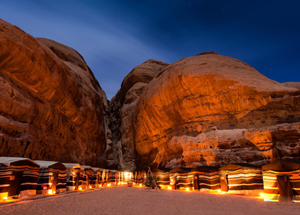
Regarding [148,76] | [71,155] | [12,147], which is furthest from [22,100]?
[148,76]

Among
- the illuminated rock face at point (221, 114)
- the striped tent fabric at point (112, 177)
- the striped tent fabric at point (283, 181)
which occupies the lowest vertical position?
the striped tent fabric at point (112, 177)

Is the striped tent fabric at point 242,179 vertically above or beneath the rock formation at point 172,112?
beneath

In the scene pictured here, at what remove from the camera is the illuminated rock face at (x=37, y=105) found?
15633 millimetres

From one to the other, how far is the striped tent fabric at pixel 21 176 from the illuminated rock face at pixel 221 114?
15.4 metres

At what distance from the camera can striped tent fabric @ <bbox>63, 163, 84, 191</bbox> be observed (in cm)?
1678

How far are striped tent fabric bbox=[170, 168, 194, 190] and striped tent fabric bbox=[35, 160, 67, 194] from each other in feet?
35.4

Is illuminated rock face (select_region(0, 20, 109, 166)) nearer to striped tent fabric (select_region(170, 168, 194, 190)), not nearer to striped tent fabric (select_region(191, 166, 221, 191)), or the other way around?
striped tent fabric (select_region(170, 168, 194, 190))

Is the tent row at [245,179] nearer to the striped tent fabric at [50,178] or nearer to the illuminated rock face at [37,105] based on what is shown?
the striped tent fabric at [50,178]

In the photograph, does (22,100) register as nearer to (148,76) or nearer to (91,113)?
(91,113)

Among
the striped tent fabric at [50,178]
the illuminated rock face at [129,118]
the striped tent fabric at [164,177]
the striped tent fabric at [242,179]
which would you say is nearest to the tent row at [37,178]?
the striped tent fabric at [50,178]

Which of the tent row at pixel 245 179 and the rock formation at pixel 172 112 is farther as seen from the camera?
the rock formation at pixel 172 112

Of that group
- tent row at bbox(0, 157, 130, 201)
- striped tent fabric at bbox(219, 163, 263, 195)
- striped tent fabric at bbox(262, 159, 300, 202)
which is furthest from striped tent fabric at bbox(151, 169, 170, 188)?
striped tent fabric at bbox(262, 159, 300, 202)

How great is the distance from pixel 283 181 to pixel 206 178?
7.14 meters

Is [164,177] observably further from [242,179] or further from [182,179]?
[242,179]
